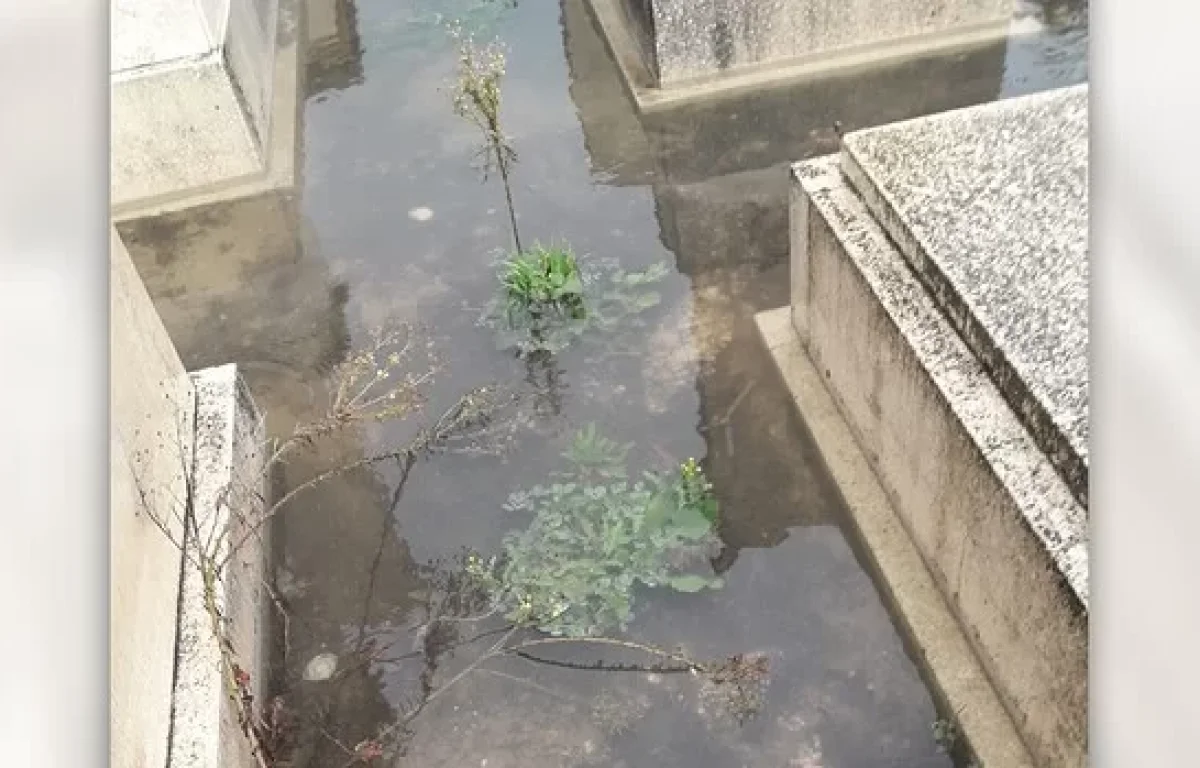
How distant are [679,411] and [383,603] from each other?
4.36 ft

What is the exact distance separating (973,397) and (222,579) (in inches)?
87.5

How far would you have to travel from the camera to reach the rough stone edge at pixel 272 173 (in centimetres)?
607

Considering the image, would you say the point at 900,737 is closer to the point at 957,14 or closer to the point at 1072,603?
the point at 1072,603

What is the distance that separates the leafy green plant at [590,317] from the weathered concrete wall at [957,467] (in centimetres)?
84

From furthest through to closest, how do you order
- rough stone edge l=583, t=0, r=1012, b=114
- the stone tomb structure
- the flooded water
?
rough stone edge l=583, t=0, r=1012, b=114, the flooded water, the stone tomb structure

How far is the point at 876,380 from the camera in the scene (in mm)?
4004

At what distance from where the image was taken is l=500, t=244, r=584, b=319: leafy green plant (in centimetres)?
503

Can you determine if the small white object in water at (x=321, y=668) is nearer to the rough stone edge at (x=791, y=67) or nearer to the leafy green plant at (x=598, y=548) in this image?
the leafy green plant at (x=598, y=548)

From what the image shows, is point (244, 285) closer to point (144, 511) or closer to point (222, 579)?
point (222, 579)
